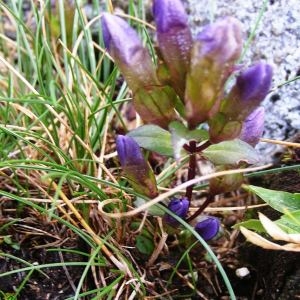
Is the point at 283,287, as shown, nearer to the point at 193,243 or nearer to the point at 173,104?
the point at 193,243

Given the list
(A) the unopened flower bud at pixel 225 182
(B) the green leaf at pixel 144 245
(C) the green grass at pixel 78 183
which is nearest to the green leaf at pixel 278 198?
(A) the unopened flower bud at pixel 225 182

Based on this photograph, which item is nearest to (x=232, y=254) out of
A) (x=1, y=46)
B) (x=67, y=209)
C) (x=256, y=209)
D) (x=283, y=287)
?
(x=256, y=209)

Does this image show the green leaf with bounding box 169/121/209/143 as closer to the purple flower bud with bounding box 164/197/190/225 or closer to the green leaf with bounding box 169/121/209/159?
the green leaf with bounding box 169/121/209/159

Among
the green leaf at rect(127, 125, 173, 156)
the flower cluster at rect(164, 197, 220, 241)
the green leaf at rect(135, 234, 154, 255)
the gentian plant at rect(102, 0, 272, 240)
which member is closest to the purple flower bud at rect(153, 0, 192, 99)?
the gentian plant at rect(102, 0, 272, 240)

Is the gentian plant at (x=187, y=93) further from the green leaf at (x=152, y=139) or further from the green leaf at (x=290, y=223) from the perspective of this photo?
the green leaf at (x=290, y=223)

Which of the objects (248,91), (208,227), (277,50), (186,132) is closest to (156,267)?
(208,227)

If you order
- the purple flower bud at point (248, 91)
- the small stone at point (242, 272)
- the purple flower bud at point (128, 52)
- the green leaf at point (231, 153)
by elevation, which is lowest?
the small stone at point (242, 272)
